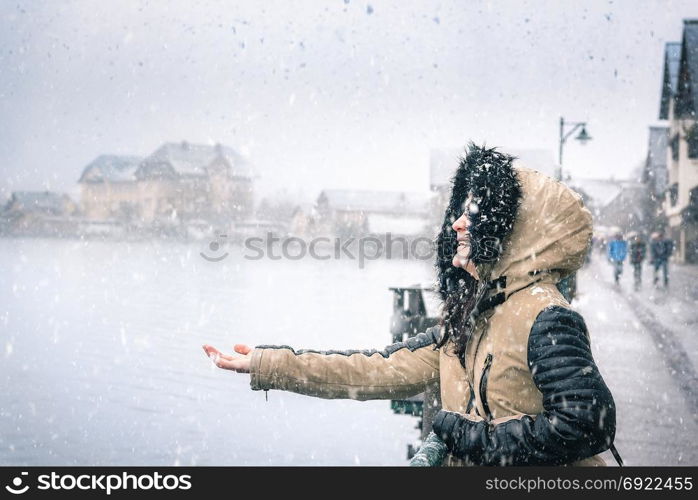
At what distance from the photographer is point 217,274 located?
42.2 meters

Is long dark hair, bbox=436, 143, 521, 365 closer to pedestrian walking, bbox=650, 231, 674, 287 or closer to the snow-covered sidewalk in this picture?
the snow-covered sidewalk

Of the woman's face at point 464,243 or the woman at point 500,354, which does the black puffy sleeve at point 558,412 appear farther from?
the woman's face at point 464,243

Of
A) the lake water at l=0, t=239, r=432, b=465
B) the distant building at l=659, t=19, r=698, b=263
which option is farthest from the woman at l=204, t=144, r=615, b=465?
the distant building at l=659, t=19, r=698, b=263

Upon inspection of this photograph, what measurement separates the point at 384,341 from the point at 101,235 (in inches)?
4177

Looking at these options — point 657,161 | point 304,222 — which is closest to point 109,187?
point 304,222

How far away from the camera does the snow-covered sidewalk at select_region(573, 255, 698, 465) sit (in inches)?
228

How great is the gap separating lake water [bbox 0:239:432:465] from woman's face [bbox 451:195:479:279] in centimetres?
763

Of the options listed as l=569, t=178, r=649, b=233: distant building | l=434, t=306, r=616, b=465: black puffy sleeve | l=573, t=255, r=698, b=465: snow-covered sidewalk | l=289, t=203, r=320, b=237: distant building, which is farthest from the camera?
l=289, t=203, r=320, b=237: distant building

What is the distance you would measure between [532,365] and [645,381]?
726 cm

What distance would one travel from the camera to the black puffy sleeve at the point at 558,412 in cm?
179

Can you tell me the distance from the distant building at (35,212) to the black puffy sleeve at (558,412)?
5194 inches

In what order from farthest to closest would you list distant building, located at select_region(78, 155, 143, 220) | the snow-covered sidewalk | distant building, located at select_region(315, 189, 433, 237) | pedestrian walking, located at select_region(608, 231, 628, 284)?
distant building, located at select_region(78, 155, 143, 220)
distant building, located at select_region(315, 189, 433, 237)
pedestrian walking, located at select_region(608, 231, 628, 284)
the snow-covered sidewalk

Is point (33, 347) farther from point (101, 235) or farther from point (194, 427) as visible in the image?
point (101, 235)

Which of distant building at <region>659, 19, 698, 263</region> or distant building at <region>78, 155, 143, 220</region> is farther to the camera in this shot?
distant building at <region>78, 155, 143, 220</region>
